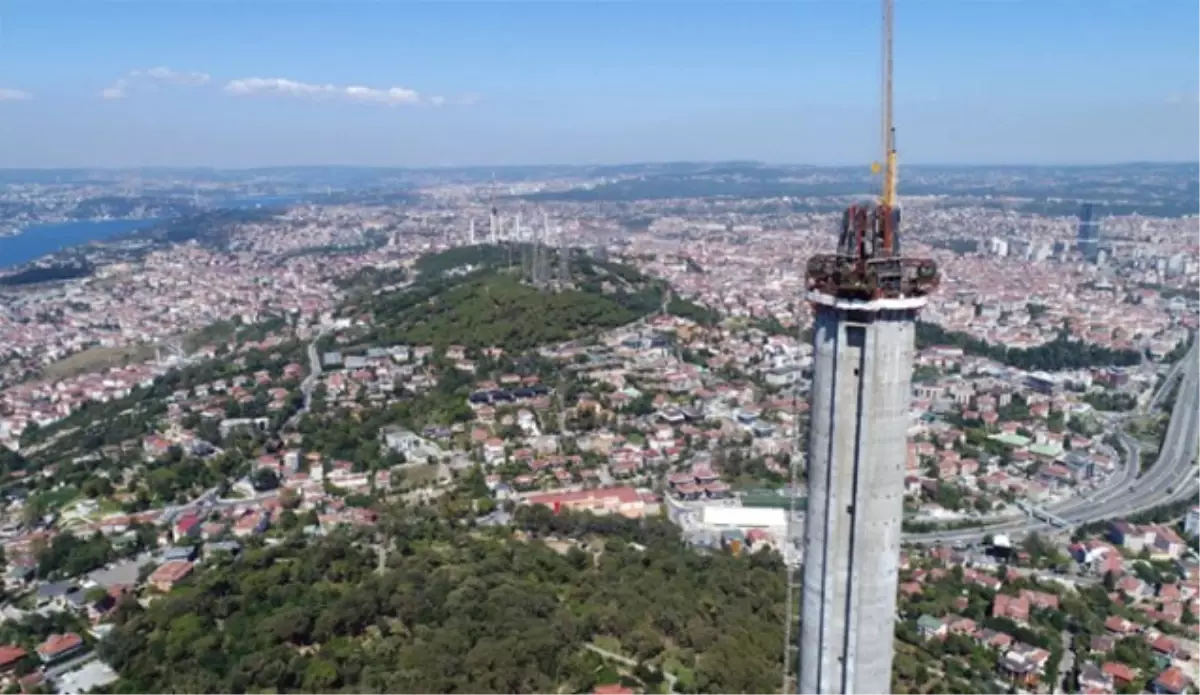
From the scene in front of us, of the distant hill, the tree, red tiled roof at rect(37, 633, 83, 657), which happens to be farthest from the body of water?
red tiled roof at rect(37, 633, 83, 657)

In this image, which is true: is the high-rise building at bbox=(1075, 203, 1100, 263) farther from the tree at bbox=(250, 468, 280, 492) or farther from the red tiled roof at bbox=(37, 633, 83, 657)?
the red tiled roof at bbox=(37, 633, 83, 657)

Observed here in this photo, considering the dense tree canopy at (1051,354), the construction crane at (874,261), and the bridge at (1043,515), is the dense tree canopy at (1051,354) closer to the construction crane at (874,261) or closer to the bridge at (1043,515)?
the bridge at (1043,515)

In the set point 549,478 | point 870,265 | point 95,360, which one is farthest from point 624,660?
point 95,360

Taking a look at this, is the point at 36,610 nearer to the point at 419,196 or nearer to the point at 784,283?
the point at 784,283

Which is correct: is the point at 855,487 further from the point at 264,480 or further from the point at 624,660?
the point at 264,480

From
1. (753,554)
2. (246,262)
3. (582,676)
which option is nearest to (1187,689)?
(753,554)

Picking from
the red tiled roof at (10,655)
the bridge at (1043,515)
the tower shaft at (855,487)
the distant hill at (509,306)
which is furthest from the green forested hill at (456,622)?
the distant hill at (509,306)
